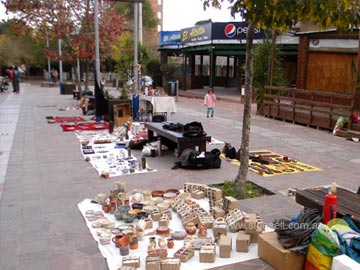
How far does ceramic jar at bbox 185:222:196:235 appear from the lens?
5051 mm

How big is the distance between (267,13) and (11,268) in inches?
172

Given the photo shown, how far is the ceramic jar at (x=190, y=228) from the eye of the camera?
505 cm

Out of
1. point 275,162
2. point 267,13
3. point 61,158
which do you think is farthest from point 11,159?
point 267,13

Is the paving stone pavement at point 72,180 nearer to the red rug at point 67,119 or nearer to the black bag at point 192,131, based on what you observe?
the red rug at point 67,119

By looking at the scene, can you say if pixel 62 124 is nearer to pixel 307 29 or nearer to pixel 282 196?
pixel 282 196

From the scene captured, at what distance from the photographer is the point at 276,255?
163 inches

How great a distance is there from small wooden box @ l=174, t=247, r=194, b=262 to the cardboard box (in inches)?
29.8

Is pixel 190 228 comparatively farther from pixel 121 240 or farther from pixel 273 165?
pixel 273 165

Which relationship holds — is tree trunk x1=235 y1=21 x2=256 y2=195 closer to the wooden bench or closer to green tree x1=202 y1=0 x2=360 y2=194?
green tree x1=202 y1=0 x2=360 y2=194

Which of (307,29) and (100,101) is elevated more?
(307,29)

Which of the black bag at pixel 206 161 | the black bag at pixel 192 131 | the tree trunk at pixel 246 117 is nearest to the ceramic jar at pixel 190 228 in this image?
the tree trunk at pixel 246 117

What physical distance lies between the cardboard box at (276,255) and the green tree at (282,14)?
2002 millimetres

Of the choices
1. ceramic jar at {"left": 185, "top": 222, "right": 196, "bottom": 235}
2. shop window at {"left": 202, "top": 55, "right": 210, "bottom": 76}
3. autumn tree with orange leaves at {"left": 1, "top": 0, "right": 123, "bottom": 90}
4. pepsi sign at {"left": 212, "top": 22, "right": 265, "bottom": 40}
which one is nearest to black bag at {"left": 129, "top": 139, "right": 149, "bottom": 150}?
ceramic jar at {"left": 185, "top": 222, "right": 196, "bottom": 235}

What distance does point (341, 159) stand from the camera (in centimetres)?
923
